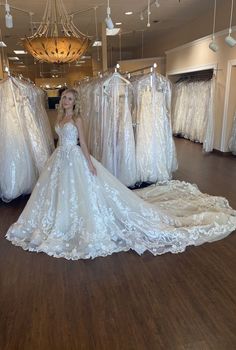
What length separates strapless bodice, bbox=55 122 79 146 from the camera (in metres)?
2.75

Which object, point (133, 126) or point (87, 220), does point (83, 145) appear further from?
point (133, 126)

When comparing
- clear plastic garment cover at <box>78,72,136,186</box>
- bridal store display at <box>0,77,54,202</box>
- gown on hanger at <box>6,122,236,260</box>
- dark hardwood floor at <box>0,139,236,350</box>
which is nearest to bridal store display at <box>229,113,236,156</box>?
clear plastic garment cover at <box>78,72,136,186</box>

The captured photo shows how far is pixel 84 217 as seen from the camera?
276cm

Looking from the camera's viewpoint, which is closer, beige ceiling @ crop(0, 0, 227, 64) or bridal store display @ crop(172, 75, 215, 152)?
beige ceiling @ crop(0, 0, 227, 64)

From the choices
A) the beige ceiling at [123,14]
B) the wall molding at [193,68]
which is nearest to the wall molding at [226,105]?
the wall molding at [193,68]

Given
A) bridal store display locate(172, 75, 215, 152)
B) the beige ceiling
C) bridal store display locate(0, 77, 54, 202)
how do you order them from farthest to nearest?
1. bridal store display locate(172, 75, 215, 152)
2. the beige ceiling
3. bridal store display locate(0, 77, 54, 202)

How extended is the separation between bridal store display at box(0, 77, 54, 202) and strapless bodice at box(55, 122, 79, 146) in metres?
1.29

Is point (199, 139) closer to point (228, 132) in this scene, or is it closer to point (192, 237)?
point (228, 132)

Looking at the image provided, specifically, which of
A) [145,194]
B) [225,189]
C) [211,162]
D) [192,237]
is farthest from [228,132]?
[192,237]

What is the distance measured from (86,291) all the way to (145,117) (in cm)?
→ 272

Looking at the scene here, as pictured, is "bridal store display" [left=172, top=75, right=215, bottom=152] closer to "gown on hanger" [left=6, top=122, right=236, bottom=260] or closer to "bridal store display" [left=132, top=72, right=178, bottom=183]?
"bridal store display" [left=132, top=72, right=178, bottom=183]

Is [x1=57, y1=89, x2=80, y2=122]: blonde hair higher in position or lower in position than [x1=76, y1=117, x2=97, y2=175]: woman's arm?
higher

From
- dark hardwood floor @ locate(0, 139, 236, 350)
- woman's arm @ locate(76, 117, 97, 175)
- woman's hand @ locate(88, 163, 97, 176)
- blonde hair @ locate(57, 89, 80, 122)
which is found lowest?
dark hardwood floor @ locate(0, 139, 236, 350)

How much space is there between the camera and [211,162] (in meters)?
6.01
